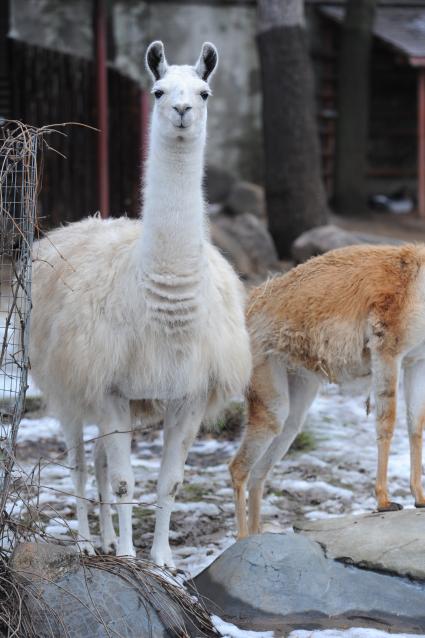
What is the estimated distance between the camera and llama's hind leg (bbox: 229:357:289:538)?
17.5 ft

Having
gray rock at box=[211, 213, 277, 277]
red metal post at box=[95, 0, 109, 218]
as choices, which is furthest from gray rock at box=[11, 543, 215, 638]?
red metal post at box=[95, 0, 109, 218]

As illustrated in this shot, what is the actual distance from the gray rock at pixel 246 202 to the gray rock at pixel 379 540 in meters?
11.4

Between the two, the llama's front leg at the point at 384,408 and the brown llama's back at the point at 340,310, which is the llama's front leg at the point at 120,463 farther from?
the llama's front leg at the point at 384,408

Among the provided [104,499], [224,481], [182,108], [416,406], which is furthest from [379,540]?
[224,481]

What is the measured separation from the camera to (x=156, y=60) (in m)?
4.63

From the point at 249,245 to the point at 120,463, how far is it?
7.88 m

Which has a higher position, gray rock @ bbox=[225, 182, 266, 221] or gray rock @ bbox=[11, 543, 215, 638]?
gray rock @ bbox=[225, 182, 266, 221]

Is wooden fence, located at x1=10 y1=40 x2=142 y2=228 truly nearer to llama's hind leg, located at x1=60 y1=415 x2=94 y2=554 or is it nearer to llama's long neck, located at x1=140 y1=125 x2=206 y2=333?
llama's hind leg, located at x1=60 y1=415 x2=94 y2=554

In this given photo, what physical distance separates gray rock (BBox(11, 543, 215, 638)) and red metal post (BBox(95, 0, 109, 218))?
339 inches

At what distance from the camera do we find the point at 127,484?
4.79m

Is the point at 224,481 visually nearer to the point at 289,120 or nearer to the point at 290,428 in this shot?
the point at 290,428

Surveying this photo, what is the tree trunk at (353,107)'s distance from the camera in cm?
1742

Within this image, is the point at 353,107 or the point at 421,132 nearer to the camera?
the point at 353,107

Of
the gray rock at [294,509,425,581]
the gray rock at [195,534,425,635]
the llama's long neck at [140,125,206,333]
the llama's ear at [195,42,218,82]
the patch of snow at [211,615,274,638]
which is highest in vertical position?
the llama's ear at [195,42,218,82]
